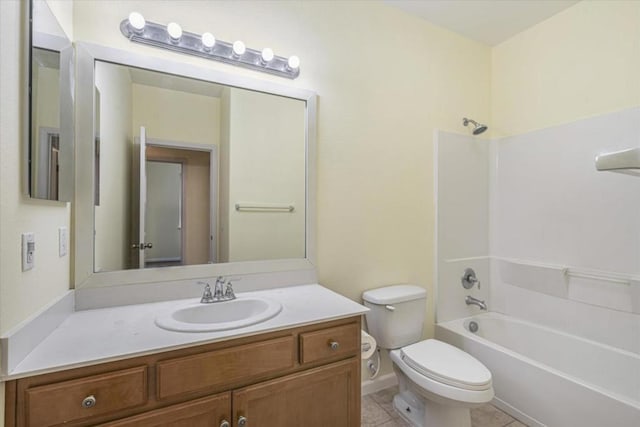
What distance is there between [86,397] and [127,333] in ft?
0.72

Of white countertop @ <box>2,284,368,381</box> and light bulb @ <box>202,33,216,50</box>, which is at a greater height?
light bulb @ <box>202,33,216,50</box>

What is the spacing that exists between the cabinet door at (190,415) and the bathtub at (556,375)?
1722 mm

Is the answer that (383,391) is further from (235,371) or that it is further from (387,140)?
(387,140)

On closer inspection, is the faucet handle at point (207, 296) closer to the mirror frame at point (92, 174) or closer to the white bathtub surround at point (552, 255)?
the mirror frame at point (92, 174)

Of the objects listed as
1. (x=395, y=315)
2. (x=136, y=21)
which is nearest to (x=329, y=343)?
(x=395, y=315)

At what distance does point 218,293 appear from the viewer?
1.49 m

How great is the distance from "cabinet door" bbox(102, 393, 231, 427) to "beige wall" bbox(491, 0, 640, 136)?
2.76 metres

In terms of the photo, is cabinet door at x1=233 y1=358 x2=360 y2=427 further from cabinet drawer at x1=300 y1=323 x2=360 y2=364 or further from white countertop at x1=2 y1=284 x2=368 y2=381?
white countertop at x1=2 y1=284 x2=368 y2=381

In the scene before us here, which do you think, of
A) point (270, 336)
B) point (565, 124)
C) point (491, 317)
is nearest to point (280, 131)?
point (270, 336)

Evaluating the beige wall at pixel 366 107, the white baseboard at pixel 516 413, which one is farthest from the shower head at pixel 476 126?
the white baseboard at pixel 516 413

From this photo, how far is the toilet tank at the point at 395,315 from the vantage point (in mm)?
1881

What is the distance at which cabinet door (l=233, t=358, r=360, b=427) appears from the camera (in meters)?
1.14

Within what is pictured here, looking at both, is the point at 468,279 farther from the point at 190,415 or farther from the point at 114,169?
the point at 114,169

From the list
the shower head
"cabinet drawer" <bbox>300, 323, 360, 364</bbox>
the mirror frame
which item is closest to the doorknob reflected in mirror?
the mirror frame
